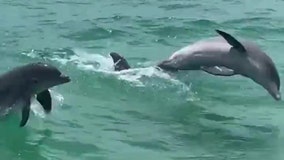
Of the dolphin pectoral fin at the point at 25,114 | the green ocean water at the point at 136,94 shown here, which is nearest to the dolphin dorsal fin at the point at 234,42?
the green ocean water at the point at 136,94

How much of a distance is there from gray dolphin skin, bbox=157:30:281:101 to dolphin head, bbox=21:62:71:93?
185 cm

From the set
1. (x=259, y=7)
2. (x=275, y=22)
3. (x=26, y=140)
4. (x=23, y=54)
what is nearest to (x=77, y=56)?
(x=23, y=54)

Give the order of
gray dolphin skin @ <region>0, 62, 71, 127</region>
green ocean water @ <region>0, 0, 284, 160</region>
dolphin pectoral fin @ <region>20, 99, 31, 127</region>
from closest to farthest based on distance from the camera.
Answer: dolphin pectoral fin @ <region>20, 99, 31, 127</region>, gray dolphin skin @ <region>0, 62, 71, 127</region>, green ocean water @ <region>0, 0, 284, 160</region>

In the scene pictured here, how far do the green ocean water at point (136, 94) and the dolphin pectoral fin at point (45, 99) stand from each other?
0.99 ft

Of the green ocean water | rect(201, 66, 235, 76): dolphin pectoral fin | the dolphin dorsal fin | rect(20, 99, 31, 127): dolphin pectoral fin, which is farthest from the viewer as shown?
rect(201, 66, 235, 76): dolphin pectoral fin

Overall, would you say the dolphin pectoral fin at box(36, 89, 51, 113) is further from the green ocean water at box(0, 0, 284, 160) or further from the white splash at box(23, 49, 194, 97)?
the white splash at box(23, 49, 194, 97)

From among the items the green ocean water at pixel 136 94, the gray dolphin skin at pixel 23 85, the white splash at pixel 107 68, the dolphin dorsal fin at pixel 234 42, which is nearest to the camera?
the gray dolphin skin at pixel 23 85

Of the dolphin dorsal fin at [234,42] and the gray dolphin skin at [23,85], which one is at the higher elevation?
the dolphin dorsal fin at [234,42]

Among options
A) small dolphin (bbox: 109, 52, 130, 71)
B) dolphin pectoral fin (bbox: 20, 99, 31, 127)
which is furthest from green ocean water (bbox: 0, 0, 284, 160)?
dolphin pectoral fin (bbox: 20, 99, 31, 127)

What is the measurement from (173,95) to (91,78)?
1171 millimetres

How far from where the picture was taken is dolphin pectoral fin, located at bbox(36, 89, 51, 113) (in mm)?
8211

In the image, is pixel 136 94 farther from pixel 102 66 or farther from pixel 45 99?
pixel 45 99

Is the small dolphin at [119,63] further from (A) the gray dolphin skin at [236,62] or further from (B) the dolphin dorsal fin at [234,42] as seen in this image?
(B) the dolphin dorsal fin at [234,42]

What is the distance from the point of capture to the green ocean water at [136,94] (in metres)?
8.12
